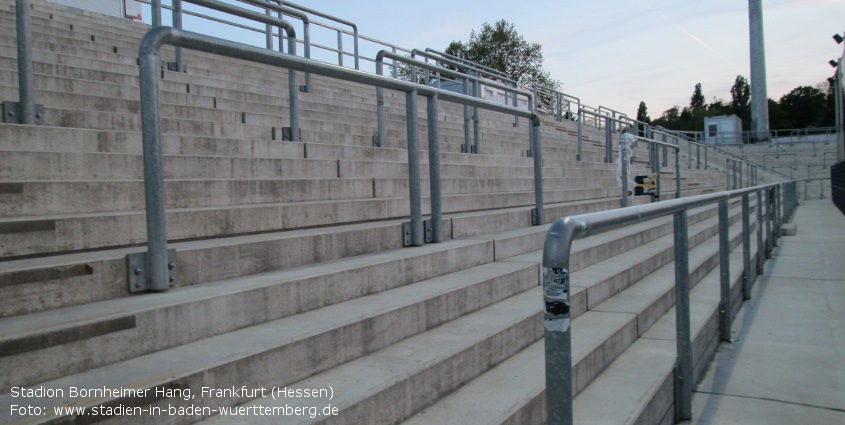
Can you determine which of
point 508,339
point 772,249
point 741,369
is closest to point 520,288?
point 508,339

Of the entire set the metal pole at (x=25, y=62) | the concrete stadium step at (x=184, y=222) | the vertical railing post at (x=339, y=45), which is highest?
the vertical railing post at (x=339, y=45)

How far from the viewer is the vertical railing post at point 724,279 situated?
4429mm

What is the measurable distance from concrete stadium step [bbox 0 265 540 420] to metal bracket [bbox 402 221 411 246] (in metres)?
0.46

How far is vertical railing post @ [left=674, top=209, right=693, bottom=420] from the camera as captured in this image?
10.3 ft

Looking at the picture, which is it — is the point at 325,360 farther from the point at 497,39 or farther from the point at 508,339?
the point at 497,39

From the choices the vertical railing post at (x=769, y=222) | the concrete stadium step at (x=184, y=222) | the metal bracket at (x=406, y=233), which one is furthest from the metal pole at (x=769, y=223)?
the metal bracket at (x=406, y=233)

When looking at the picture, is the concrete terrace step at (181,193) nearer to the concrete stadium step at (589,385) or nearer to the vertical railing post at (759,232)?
the concrete stadium step at (589,385)

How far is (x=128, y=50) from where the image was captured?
714 cm

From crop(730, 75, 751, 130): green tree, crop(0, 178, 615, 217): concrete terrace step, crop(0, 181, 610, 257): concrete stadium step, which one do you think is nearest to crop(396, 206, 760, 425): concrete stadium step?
crop(0, 181, 610, 257): concrete stadium step

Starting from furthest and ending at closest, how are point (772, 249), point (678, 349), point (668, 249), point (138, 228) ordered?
point (772, 249) < point (668, 249) < point (678, 349) < point (138, 228)

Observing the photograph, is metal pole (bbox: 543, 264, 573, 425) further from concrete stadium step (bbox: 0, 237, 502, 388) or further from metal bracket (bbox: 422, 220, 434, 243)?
metal bracket (bbox: 422, 220, 434, 243)

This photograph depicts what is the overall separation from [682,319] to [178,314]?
7.73 feet

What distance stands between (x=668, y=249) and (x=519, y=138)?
492cm

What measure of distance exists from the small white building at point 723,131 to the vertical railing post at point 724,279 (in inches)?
1465
